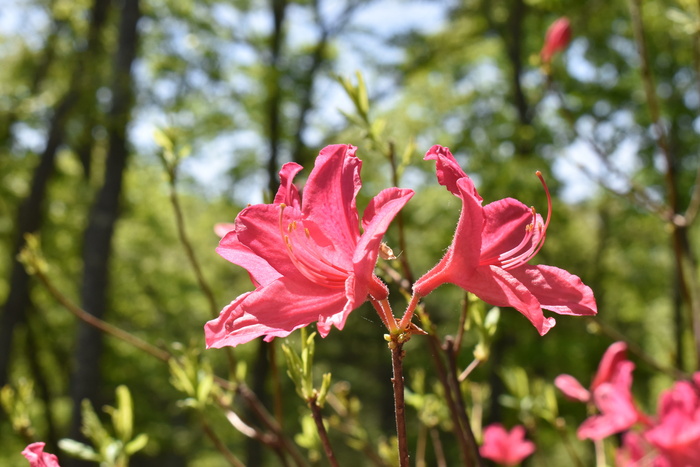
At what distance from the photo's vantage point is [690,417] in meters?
1.40

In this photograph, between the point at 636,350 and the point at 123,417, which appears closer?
the point at 123,417

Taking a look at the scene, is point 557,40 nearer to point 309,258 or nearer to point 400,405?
point 309,258

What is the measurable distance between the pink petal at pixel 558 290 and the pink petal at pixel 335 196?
0.20 meters

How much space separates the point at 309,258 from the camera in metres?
0.74

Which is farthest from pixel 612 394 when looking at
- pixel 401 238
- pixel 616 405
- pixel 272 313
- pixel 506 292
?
pixel 272 313

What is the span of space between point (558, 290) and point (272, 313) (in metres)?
0.31

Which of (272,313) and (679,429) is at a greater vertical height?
(272,313)

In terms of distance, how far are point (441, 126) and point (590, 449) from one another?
588cm

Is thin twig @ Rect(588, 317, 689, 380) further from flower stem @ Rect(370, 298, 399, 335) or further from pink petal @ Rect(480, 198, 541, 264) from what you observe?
flower stem @ Rect(370, 298, 399, 335)

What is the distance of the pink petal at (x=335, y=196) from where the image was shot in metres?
0.75

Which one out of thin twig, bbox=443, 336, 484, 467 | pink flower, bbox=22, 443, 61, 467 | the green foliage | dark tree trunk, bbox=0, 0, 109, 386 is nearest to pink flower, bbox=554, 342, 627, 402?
thin twig, bbox=443, 336, 484, 467

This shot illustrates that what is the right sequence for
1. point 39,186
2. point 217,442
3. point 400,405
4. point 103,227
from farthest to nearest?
point 39,186, point 103,227, point 217,442, point 400,405

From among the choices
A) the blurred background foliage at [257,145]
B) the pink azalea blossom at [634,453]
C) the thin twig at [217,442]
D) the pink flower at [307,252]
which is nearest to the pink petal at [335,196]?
the pink flower at [307,252]

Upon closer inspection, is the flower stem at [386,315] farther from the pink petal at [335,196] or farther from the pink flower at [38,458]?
the pink flower at [38,458]
